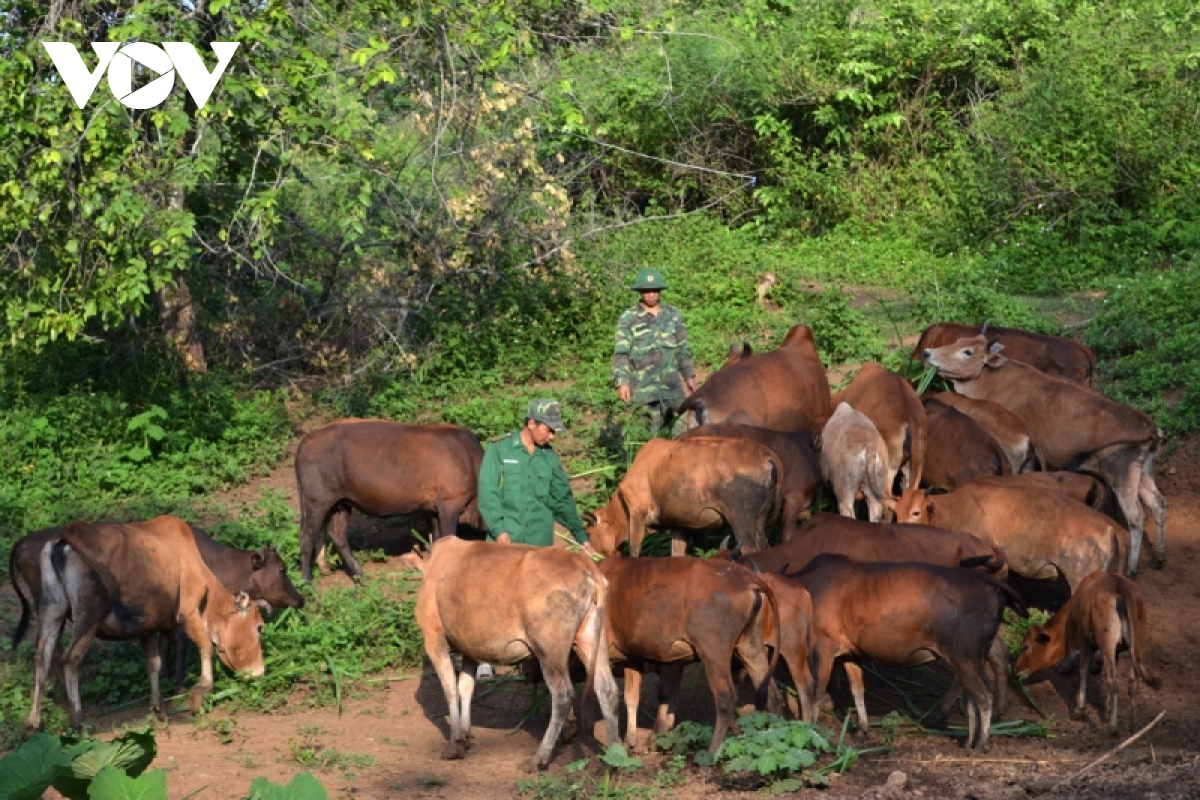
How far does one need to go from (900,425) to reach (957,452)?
1.62ft

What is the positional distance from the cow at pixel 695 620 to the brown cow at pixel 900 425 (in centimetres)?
342

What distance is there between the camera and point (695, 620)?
28.8ft

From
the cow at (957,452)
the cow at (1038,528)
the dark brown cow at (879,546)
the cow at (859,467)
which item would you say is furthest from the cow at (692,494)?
the cow at (957,452)

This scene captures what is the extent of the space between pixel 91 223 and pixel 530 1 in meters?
4.73

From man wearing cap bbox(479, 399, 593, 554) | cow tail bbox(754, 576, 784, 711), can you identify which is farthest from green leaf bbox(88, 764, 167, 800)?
man wearing cap bbox(479, 399, 593, 554)

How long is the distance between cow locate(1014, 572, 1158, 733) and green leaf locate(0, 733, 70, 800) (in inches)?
249

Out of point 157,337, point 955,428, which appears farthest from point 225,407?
point 955,428

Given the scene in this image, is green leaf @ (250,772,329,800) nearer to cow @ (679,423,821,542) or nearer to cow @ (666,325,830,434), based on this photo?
cow @ (679,423,821,542)

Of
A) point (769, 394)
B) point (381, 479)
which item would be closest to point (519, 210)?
point (769, 394)

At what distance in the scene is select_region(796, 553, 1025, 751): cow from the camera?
29.4 feet

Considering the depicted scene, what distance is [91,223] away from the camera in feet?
46.4

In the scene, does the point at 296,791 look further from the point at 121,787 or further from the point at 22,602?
the point at 22,602

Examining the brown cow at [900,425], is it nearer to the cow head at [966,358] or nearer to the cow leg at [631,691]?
the cow head at [966,358]

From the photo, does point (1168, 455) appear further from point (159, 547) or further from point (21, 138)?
point (21, 138)
